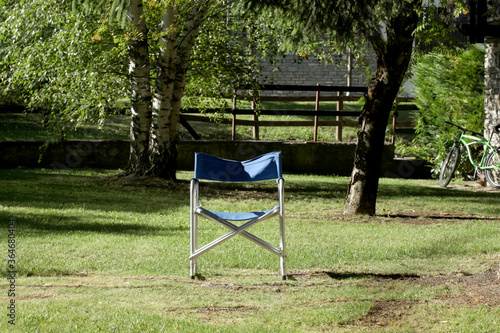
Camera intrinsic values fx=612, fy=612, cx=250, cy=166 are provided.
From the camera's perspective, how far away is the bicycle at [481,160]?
11016 mm

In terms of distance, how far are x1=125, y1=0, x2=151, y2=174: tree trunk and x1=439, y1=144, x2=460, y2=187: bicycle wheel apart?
567 centimetres

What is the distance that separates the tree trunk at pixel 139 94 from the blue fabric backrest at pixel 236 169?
16.5ft

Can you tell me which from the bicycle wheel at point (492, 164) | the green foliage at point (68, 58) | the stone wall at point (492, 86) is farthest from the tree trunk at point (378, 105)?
the stone wall at point (492, 86)

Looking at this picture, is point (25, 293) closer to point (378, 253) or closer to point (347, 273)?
point (347, 273)

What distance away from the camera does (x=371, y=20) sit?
271 inches

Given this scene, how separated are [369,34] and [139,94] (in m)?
4.61

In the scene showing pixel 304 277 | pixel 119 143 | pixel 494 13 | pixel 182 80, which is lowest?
pixel 304 277

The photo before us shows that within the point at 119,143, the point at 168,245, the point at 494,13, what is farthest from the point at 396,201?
the point at 119,143

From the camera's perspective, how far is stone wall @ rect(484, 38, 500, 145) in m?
11.6

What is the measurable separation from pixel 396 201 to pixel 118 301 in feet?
21.8

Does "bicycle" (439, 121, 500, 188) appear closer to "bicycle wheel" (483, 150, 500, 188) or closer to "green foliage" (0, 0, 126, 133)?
"bicycle wheel" (483, 150, 500, 188)

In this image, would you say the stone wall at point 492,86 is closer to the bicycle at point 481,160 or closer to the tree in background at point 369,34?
the bicycle at point 481,160

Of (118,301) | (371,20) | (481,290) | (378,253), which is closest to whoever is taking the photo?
(118,301)

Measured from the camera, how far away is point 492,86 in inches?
462
